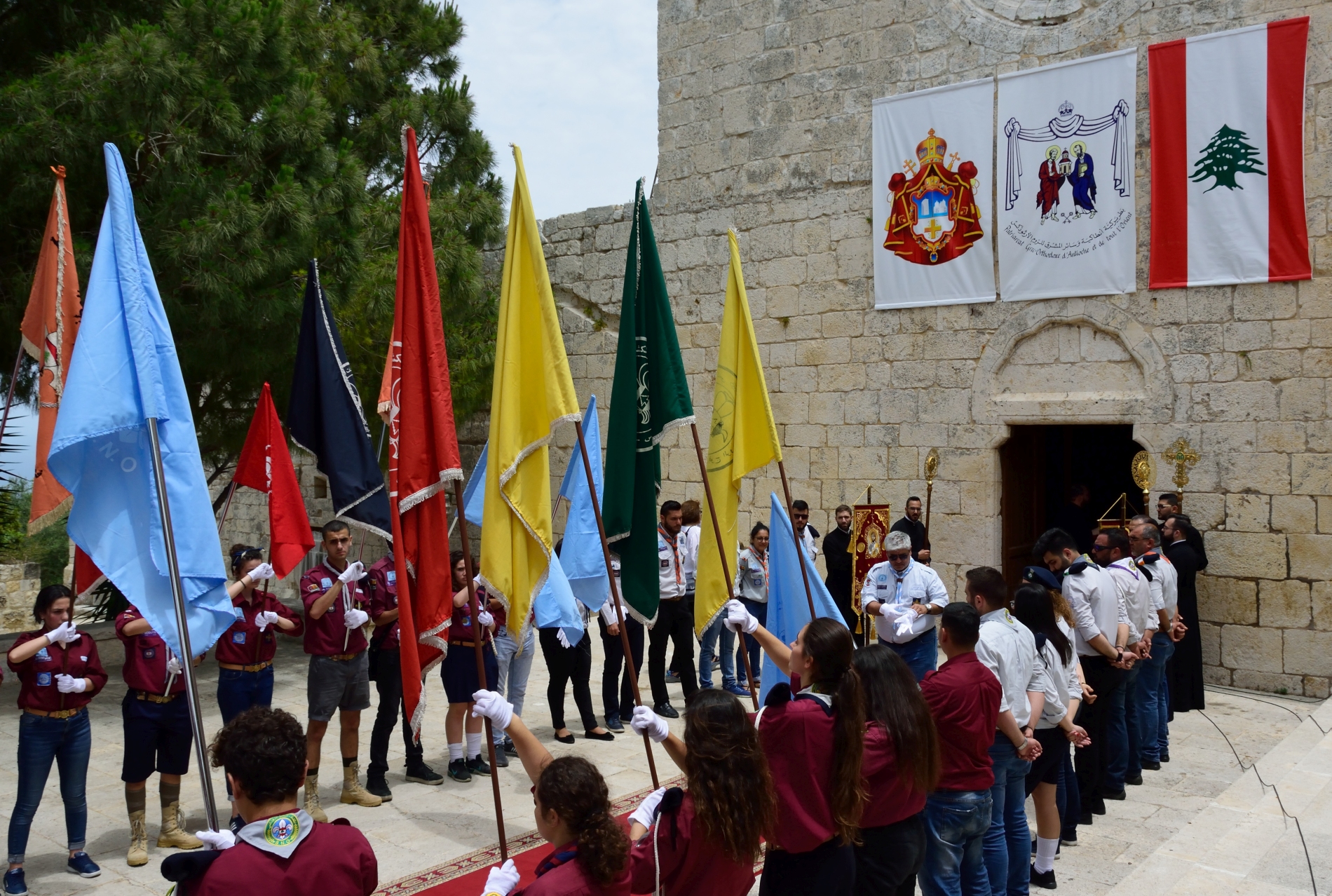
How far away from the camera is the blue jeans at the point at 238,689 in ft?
19.9

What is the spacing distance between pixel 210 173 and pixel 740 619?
662cm

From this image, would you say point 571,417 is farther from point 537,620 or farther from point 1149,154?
point 1149,154

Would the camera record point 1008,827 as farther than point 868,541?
No

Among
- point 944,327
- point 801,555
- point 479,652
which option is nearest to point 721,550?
point 801,555

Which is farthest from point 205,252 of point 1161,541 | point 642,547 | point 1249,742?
point 1249,742

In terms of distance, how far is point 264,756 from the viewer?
2.70m

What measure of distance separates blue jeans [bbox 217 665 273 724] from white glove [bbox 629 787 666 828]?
3.89 metres

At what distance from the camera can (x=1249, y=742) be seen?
7.76m

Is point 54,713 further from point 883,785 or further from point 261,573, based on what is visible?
point 883,785

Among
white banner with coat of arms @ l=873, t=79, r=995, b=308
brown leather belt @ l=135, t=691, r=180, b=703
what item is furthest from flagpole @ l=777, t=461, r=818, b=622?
white banner with coat of arms @ l=873, t=79, r=995, b=308

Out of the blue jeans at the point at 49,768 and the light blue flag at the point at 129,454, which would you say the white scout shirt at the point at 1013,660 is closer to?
the light blue flag at the point at 129,454

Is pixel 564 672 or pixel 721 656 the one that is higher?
pixel 564 672

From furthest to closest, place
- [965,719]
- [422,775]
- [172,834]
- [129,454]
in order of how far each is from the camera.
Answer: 1. [422,775]
2. [172,834]
3. [129,454]
4. [965,719]

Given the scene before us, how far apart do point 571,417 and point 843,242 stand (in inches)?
289
